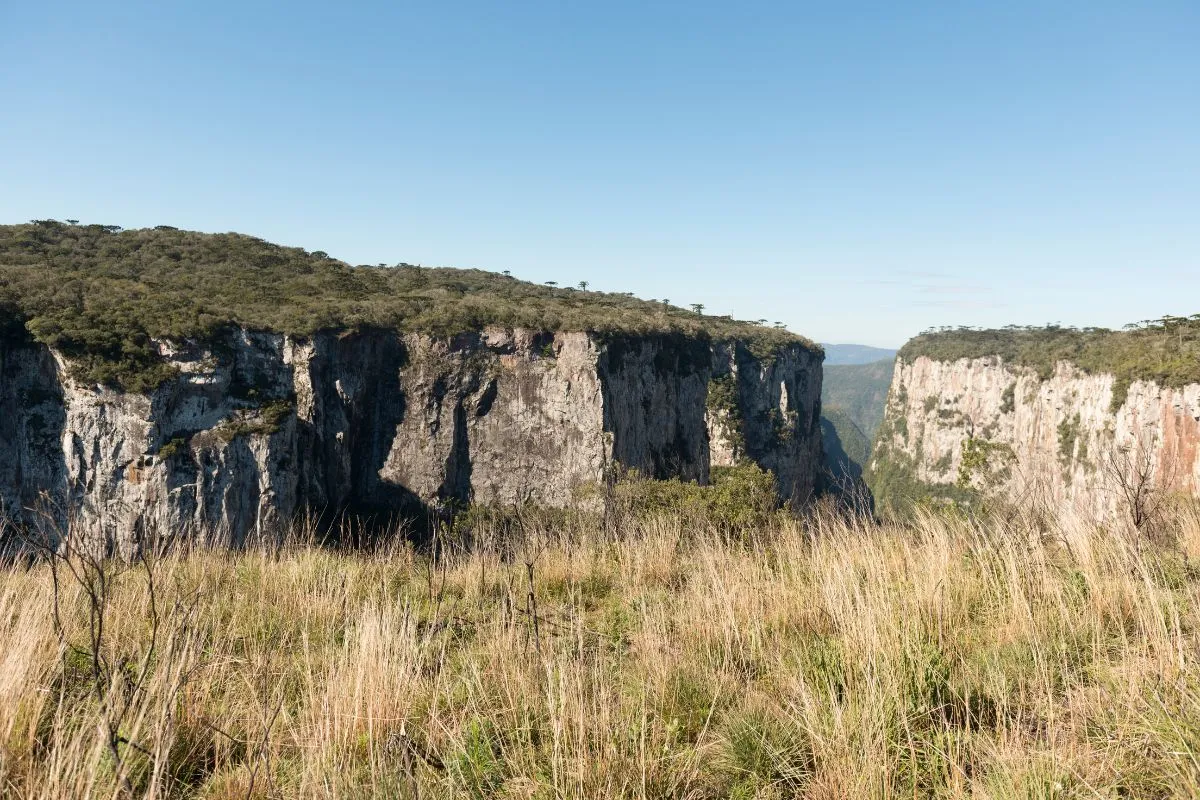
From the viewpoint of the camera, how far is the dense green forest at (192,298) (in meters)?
43.5

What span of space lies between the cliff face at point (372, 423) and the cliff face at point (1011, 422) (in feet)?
116

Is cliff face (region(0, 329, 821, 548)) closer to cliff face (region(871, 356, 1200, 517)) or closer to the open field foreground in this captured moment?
the open field foreground

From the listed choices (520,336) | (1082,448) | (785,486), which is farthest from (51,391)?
(1082,448)

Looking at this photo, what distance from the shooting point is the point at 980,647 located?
375cm

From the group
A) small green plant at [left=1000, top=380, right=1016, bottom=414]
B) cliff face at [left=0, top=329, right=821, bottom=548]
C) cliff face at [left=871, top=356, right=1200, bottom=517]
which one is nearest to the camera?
cliff face at [left=0, top=329, right=821, bottom=548]

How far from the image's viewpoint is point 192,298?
52938 millimetres

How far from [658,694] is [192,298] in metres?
61.4

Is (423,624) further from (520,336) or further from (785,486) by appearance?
(785,486)

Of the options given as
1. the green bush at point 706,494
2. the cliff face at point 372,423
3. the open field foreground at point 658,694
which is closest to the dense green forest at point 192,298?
the cliff face at point 372,423

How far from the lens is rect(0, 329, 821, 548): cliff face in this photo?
4347 centimetres

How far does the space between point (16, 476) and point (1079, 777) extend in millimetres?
59007

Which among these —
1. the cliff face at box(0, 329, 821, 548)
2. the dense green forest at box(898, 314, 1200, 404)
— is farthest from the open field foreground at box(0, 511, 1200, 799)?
the dense green forest at box(898, 314, 1200, 404)

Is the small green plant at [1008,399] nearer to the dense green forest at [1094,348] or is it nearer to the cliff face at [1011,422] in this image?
the cliff face at [1011,422]

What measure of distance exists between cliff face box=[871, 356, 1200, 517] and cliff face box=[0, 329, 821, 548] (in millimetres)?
35314
